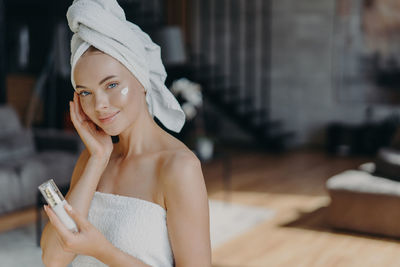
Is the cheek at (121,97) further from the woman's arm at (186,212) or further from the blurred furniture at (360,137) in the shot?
the blurred furniture at (360,137)

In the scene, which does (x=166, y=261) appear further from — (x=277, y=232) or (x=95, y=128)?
(x=277, y=232)

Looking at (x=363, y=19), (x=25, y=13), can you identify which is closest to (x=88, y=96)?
(x=363, y=19)

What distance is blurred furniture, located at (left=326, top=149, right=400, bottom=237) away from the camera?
3609mm

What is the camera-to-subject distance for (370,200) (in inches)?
144

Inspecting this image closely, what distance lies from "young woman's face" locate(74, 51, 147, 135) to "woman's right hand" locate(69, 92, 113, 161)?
0.14 feet

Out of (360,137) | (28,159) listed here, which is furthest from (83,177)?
(360,137)

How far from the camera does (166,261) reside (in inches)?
44.4

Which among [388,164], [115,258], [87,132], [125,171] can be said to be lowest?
[388,164]

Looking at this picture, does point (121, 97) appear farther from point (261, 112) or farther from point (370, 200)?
point (261, 112)

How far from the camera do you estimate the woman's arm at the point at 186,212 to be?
108 centimetres

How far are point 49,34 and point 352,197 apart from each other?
686 cm

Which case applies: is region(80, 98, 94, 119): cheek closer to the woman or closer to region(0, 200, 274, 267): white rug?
the woman

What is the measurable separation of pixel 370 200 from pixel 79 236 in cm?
309

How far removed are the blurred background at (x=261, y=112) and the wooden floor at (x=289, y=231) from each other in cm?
2
